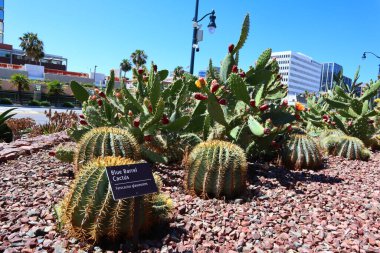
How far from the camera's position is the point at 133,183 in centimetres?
291

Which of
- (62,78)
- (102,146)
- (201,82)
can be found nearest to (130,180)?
(102,146)

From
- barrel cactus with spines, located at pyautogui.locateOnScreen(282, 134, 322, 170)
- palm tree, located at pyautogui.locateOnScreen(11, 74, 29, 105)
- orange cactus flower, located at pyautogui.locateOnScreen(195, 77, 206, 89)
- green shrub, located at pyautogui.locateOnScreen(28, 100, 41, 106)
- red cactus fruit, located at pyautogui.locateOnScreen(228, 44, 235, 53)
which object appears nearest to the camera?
orange cactus flower, located at pyautogui.locateOnScreen(195, 77, 206, 89)

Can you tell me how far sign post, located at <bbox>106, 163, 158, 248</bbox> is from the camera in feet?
9.20

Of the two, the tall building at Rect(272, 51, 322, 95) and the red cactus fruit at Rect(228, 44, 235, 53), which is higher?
the tall building at Rect(272, 51, 322, 95)

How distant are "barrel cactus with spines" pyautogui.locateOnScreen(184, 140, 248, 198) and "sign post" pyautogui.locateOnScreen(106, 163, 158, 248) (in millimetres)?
1332

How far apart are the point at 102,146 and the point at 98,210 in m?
1.35

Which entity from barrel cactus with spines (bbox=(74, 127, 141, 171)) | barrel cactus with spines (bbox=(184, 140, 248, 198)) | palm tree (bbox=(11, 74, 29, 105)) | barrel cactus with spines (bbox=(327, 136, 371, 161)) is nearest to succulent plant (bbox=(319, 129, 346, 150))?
barrel cactus with spines (bbox=(327, 136, 371, 161))

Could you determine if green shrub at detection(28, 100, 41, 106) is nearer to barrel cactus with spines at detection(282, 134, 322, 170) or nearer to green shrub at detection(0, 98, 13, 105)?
green shrub at detection(0, 98, 13, 105)

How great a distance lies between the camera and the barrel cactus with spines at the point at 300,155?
620 centimetres

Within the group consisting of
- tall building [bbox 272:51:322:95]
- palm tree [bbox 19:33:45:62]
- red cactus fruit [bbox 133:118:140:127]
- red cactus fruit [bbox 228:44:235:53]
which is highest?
tall building [bbox 272:51:322:95]

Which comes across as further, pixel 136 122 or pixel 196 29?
pixel 196 29

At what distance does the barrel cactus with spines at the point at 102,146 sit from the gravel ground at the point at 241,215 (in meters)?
0.44

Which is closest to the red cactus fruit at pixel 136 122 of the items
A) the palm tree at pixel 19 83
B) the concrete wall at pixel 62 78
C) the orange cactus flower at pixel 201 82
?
the orange cactus flower at pixel 201 82

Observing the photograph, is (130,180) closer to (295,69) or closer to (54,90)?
(54,90)
